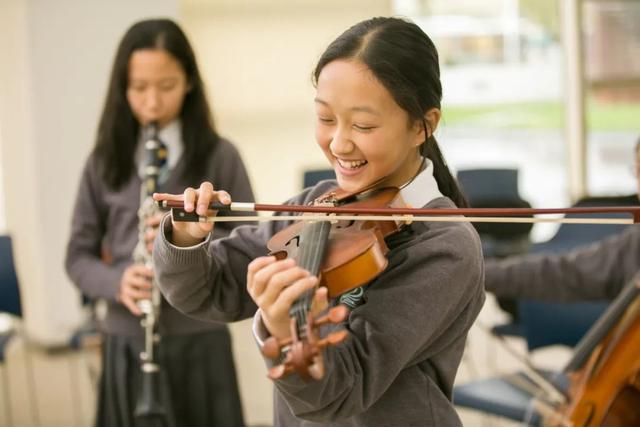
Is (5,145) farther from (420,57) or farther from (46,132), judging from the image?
(420,57)

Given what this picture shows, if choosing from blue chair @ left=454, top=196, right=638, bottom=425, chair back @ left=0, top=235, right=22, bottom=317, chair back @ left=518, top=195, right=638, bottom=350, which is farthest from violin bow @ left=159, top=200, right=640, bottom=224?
chair back @ left=0, top=235, right=22, bottom=317

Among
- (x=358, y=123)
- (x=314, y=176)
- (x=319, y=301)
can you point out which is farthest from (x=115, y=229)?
(x=314, y=176)

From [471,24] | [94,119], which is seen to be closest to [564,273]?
[94,119]

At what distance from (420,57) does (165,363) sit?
3.77 feet

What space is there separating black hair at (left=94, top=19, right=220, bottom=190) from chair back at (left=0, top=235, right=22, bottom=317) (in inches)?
50.2

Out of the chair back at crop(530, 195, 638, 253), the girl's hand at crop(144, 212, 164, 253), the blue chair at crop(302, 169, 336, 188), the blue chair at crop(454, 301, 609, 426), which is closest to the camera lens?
the girl's hand at crop(144, 212, 164, 253)

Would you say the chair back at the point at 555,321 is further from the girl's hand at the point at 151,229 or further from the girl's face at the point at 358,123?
the girl's face at the point at 358,123

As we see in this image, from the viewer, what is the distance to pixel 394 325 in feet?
3.85

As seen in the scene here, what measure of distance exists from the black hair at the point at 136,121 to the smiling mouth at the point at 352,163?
942mm

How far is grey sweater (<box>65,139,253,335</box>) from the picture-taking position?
2.18 metres

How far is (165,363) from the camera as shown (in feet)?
7.17

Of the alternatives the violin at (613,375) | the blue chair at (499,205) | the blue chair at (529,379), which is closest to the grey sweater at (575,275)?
the blue chair at (529,379)

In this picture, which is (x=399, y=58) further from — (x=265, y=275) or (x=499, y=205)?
(x=499, y=205)

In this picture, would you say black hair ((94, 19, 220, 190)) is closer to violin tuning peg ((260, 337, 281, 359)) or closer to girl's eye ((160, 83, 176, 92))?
girl's eye ((160, 83, 176, 92))
